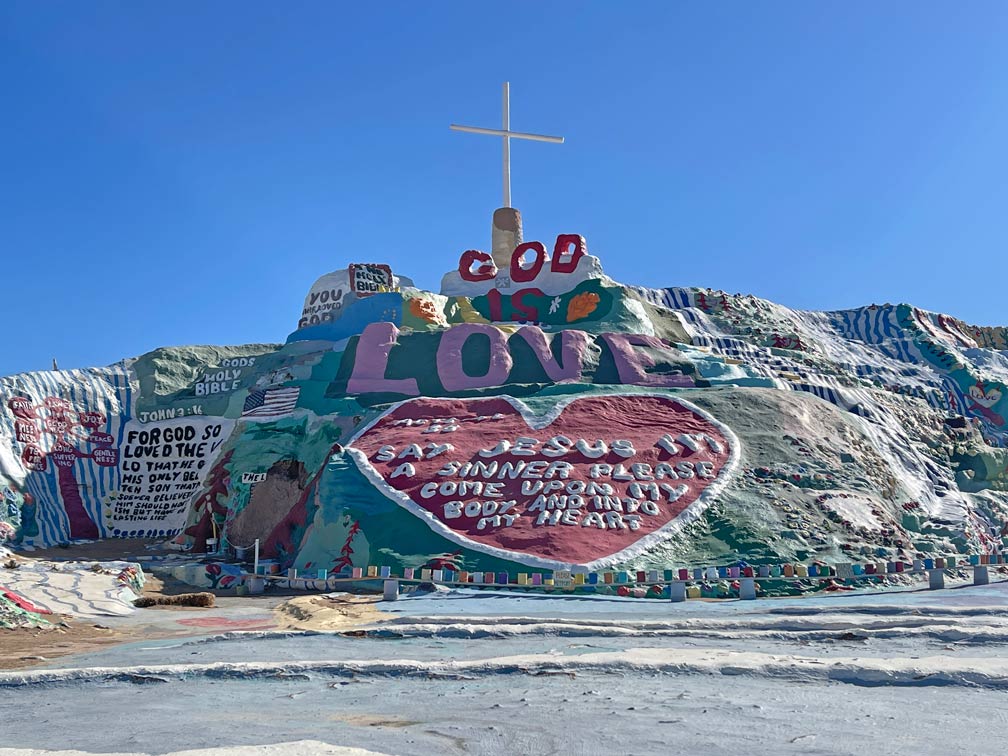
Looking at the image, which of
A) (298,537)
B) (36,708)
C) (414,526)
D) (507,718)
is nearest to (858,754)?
(507,718)

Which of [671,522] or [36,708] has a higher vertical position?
[671,522]

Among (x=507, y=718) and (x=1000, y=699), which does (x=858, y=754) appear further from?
(x=507, y=718)

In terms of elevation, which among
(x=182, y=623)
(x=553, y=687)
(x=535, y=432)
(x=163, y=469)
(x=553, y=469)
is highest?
(x=163, y=469)

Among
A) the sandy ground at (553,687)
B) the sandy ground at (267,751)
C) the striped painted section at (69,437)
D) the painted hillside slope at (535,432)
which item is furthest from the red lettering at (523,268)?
the sandy ground at (267,751)

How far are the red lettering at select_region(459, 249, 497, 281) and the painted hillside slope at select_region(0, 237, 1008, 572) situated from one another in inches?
3.5

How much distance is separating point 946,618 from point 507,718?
23.3 ft

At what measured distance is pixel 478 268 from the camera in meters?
35.3

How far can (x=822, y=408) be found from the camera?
26016mm

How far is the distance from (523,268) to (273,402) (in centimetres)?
1007

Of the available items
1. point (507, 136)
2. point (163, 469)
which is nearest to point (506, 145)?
point (507, 136)

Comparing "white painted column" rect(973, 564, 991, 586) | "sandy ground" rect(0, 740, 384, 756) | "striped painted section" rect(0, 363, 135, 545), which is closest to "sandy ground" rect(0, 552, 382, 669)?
"sandy ground" rect(0, 740, 384, 756)

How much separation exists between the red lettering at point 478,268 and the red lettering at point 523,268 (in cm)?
94

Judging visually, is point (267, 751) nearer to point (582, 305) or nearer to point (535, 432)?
point (535, 432)

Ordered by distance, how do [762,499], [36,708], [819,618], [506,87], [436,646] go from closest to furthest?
[36,708]
[436,646]
[819,618]
[762,499]
[506,87]
